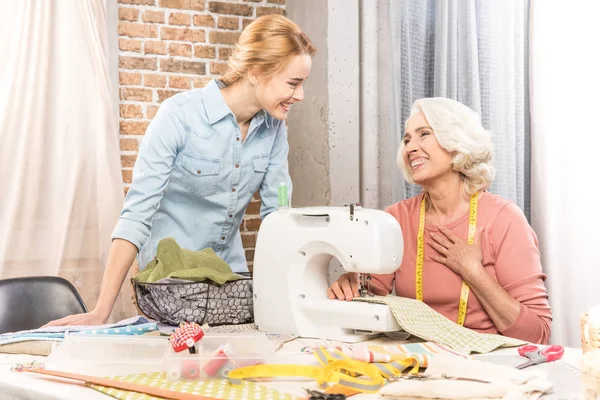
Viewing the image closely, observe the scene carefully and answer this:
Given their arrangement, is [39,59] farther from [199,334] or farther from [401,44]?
[199,334]

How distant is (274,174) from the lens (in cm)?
270

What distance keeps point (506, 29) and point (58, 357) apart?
2.21 meters

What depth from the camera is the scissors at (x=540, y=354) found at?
1535mm

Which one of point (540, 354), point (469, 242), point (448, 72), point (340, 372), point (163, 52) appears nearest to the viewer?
point (340, 372)

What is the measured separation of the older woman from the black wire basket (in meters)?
0.59

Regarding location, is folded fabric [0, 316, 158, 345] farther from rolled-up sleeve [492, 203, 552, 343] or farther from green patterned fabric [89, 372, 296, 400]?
rolled-up sleeve [492, 203, 552, 343]

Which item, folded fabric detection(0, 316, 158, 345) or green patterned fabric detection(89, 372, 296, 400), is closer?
green patterned fabric detection(89, 372, 296, 400)

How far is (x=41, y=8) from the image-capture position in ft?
12.0

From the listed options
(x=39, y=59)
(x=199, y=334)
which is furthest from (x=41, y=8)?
(x=199, y=334)

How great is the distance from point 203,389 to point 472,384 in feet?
1.52

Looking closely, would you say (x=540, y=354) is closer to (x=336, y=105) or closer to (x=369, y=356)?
(x=369, y=356)

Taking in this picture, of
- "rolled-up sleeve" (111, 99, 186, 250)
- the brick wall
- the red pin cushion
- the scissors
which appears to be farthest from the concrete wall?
the red pin cushion

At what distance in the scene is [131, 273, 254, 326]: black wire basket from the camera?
6.27 feet

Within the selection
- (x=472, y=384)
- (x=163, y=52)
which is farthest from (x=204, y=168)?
(x=163, y=52)
